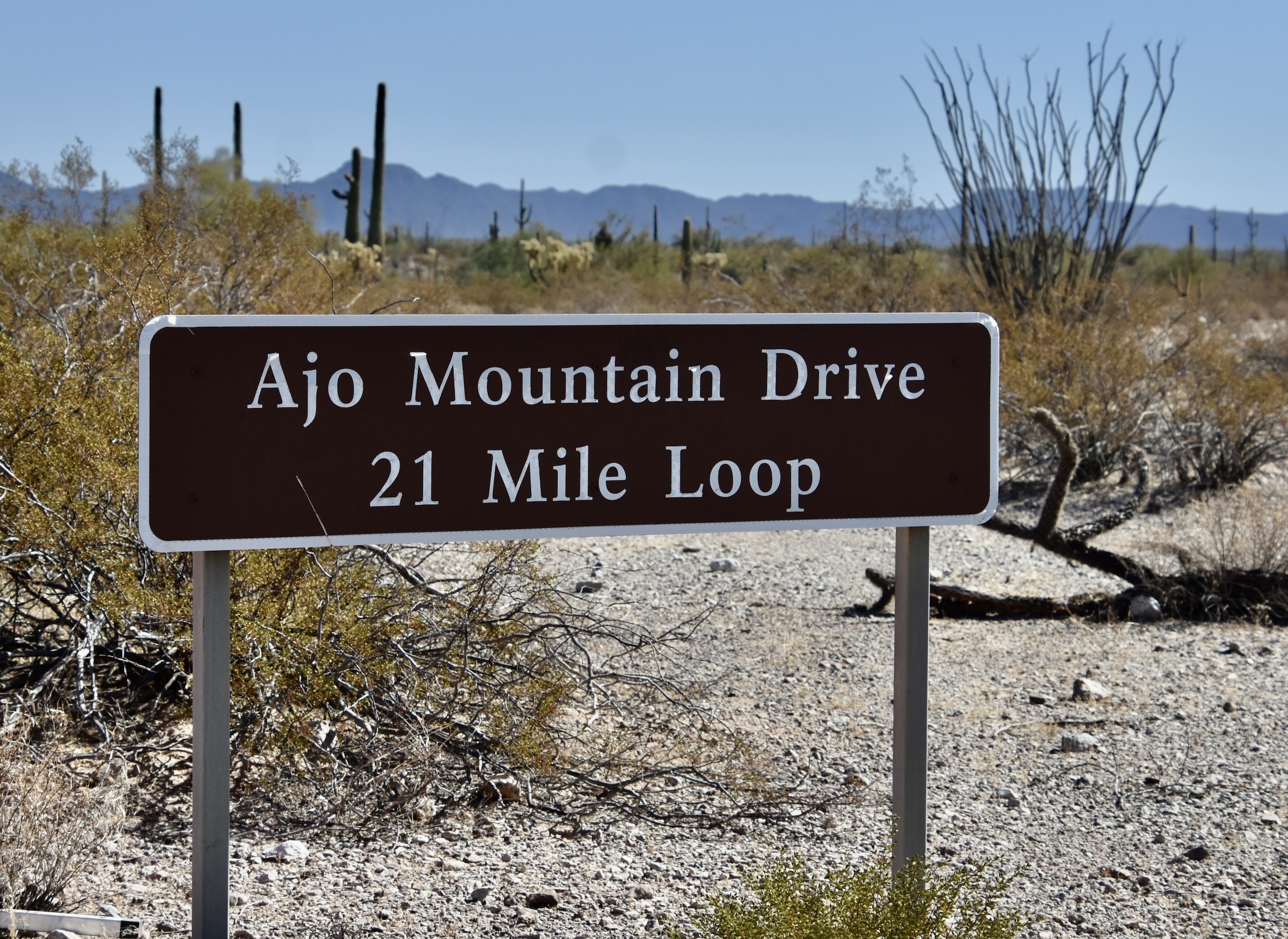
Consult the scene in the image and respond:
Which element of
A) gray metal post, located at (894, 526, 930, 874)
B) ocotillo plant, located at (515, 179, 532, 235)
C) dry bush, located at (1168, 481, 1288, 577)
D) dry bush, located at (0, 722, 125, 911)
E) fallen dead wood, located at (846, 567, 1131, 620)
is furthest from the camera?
ocotillo plant, located at (515, 179, 532, 235)

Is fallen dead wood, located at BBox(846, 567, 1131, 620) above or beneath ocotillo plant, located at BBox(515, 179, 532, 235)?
beneath

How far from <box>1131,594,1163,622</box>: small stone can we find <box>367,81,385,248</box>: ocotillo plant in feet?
86.9

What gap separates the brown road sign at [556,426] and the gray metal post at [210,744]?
103 millimetres

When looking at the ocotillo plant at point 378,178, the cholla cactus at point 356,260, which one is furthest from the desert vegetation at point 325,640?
the ocotillo plant at point 378,178

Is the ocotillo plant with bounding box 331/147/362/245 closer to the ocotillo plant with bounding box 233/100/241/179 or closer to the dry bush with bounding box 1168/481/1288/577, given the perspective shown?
the ocotillo plant with bounding box 233/100/241/179

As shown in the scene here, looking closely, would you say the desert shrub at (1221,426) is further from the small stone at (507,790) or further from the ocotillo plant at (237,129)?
the ocotillo plant at (237,129)

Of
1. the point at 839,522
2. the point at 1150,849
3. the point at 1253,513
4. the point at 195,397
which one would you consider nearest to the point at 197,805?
the point at 195,397

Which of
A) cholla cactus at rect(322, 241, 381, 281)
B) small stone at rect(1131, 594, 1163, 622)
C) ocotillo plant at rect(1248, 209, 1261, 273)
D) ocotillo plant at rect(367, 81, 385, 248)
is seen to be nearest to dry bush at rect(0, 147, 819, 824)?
small stone at rect(1131, 594, 1163, 622)

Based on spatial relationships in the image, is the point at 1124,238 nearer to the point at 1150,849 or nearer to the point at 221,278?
the point at 221,278

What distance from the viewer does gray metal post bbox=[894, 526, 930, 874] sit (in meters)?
3.06

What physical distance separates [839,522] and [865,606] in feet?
13.9

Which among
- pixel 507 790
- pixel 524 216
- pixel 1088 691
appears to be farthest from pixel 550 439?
pixel 524 216

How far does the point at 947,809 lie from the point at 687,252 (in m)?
29.1

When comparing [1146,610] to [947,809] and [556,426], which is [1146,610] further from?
[556,426]
